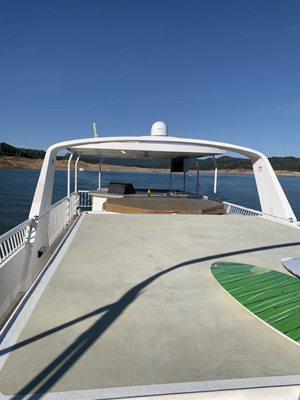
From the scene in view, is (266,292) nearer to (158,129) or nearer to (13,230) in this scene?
(13,230)

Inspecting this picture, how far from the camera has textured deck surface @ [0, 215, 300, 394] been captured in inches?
93.9

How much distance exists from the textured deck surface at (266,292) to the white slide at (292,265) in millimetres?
227

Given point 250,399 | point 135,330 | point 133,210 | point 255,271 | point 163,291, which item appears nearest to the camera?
point 250,399

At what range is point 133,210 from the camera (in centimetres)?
1032

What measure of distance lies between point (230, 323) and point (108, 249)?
9.75 feet

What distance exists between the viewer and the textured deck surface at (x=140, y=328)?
2385mm

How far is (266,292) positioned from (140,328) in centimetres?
160

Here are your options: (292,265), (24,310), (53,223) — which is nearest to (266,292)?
(292,265)

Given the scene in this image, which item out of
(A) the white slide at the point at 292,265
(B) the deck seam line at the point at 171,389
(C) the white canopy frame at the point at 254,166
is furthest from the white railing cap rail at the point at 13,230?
(A) the white slide at the point at 292,265

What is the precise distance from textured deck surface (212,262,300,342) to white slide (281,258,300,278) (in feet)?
0.74

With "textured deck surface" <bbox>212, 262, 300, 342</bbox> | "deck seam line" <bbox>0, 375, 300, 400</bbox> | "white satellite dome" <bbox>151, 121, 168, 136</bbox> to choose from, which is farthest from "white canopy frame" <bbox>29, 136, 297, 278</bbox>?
"deck seam line" <bbox>0, 375, 300, 400</bbox>

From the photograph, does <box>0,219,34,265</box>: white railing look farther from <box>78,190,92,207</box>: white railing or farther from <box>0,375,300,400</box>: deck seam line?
<box>78,190,92,207</box>: white railing

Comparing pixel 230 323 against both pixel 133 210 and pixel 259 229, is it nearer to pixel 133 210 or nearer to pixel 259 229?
pixel 259 229

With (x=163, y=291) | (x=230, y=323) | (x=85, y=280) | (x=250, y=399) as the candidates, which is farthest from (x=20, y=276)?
(x=250, y=399)
